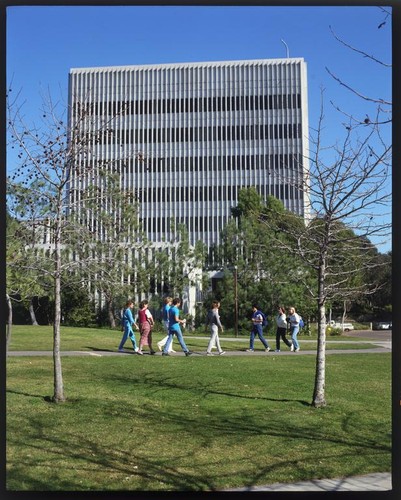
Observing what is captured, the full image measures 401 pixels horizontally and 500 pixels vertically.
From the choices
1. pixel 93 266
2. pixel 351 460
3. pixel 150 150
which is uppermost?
pixel 150 150

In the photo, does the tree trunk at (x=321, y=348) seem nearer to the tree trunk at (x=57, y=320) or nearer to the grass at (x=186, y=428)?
the grass at (x=186, y=428)

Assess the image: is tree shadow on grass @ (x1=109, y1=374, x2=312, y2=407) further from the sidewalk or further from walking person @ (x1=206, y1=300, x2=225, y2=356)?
walking person @ (x1=206, y1=300, x2=225, y2=356)

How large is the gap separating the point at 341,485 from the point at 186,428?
173cm

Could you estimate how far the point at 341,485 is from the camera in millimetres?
4184

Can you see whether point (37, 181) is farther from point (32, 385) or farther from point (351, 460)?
point (351, 460)

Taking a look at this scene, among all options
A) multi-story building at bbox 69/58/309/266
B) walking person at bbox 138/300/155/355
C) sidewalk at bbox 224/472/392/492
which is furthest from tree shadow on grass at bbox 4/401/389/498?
walking person at bbox 138/300/155/355

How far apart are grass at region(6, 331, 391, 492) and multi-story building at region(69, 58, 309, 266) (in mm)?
2193

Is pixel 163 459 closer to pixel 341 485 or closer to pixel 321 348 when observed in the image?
pixel 341 485

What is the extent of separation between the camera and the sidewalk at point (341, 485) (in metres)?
4.09

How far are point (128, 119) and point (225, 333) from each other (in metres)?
6.70

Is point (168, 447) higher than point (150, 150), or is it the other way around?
point (150, 150)

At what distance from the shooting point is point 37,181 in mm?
6477

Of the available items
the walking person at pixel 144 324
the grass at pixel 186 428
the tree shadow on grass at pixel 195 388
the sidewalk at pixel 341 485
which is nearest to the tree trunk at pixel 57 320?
the grass at pixel 186 428

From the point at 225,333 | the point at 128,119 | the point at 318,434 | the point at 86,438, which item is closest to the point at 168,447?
the point at 86,438
